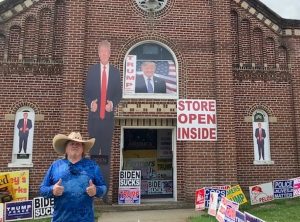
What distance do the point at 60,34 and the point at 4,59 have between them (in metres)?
1.96

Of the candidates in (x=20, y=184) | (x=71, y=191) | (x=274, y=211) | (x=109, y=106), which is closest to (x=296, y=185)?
(x=274, y=211)

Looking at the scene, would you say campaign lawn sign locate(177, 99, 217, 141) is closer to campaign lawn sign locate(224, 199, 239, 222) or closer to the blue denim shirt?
Result: campaign lawn sign locate(224, 199, 239, 222)

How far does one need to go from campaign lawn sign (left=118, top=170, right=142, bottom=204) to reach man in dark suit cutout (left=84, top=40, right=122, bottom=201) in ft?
1.62

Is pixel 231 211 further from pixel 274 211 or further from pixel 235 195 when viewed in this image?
pixel 274 211

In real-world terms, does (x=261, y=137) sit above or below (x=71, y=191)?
above

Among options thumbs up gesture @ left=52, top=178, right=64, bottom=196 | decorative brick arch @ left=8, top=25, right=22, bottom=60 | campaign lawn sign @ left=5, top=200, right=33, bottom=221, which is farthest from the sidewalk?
decorative brick arch @ left=8, top=25, right=22, bottom=60

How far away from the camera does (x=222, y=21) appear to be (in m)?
12.0

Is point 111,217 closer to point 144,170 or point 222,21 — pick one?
point 144,170

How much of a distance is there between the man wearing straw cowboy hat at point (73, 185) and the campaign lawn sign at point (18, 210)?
5.53m

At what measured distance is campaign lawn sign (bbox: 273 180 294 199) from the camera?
11.4 metres

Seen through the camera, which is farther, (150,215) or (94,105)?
(94,105)

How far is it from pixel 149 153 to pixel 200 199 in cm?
431

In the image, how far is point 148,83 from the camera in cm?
1155

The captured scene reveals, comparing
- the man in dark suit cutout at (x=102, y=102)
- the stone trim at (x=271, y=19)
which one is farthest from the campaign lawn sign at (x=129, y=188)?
the stone trim at (x=271, y=19)
